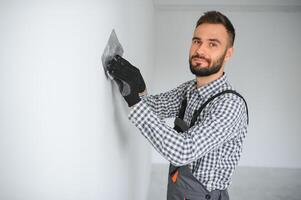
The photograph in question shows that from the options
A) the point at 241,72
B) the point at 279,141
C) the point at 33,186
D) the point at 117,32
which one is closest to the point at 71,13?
the point at 33,186

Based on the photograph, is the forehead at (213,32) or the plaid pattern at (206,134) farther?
the forehead at (213,32)

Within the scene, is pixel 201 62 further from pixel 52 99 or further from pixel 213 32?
pixel 52 99

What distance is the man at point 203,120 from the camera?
3.42 feet

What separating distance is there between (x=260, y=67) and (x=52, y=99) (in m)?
4.09

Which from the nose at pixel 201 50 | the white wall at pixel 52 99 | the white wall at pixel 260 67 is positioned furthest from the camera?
the white wall at pixel 260 67

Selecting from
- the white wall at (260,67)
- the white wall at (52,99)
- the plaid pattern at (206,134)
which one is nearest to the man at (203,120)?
the plaid pattern at (206,134)

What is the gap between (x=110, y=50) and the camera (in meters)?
1.08

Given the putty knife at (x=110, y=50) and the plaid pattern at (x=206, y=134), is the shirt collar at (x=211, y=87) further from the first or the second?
the putty knife at (x=110, y=50)

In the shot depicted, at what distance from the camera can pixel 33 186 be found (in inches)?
23.7

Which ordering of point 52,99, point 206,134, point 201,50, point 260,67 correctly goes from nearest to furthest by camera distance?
1. point 52,99
2. point 206,134
3. point 201,50
4. point 260,67

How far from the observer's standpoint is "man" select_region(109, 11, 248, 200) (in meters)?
1.04

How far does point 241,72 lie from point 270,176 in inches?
58.1

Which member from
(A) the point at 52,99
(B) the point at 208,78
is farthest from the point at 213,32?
(A) the point at 52,99

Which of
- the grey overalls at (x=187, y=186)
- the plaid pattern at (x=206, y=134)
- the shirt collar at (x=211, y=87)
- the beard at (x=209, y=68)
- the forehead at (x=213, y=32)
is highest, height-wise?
the forehead at (x=213, y=32)
